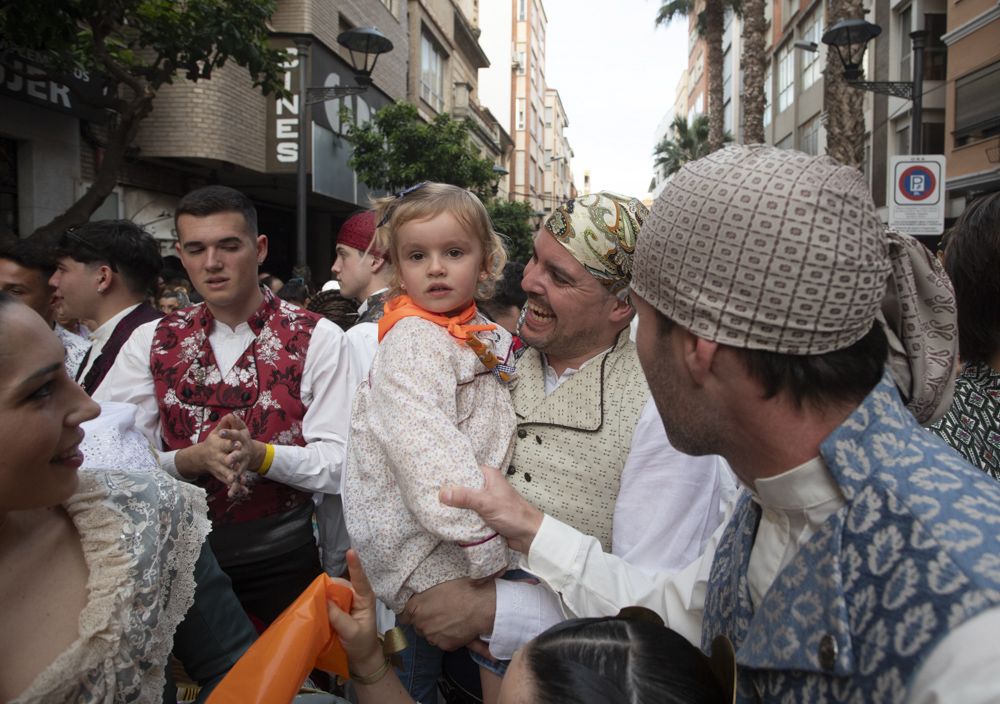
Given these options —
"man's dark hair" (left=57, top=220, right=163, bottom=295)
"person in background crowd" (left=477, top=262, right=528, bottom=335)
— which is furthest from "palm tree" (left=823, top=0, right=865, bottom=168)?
"man's dark hair" (left=57, top=220, right=163, bottom=295)

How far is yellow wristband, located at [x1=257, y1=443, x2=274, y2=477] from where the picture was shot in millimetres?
2875

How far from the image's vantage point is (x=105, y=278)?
164 inches

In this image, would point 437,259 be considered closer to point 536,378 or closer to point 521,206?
point 536,378

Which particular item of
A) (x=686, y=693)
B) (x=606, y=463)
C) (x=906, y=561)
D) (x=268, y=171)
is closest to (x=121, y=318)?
(x=606, y=463)

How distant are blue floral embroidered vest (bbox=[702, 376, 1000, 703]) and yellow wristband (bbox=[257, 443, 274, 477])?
2138mm

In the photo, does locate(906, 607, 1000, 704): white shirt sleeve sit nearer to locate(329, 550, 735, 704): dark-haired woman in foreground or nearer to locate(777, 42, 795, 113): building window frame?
locate(329, 550, 735, 704): dark-haired woman in foreground

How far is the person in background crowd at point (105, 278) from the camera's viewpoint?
13.5ft

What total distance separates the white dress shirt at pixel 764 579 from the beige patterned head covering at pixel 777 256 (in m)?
0.24

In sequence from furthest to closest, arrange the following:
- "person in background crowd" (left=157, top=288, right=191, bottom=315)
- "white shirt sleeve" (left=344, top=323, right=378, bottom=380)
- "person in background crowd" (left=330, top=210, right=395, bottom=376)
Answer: "person in background crowd" (left=157, top=288, right=191, bottom=315), "person in background crowd" (left=330, top=210, right=395, bottom=376), "white shirt sleeve" (left=344, top=323, right=378, bottom=380)

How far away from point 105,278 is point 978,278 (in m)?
4.20

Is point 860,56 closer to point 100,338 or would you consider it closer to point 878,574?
point 100,338

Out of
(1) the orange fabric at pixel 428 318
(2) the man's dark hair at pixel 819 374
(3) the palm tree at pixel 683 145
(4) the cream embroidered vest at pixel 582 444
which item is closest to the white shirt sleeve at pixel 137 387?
(1) the orange fabric at pixel 428 318

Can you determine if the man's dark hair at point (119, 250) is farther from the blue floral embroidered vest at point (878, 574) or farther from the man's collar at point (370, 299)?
the blue floral embroidered vest at point (878, 574)

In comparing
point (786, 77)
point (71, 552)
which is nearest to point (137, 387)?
point (71, 552)
